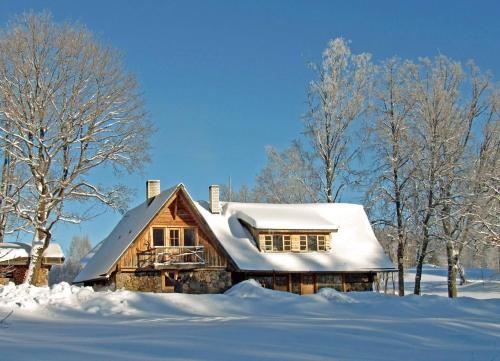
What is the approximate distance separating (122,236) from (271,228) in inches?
331

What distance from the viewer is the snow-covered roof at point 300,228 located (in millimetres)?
34844

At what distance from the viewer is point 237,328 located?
16.1 meters

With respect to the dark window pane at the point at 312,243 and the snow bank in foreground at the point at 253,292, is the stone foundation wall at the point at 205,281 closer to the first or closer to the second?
the snow bank in foreground at the point at 253,292

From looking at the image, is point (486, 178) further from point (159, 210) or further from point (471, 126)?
point (159, 210)

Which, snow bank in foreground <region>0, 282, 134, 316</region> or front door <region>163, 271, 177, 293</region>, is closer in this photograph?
snow bank in foreground <region>0, 282, 134, 316</region>

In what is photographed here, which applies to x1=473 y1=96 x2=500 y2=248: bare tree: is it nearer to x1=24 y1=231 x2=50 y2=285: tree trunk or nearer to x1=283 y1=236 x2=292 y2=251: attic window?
x1=283 y1=236 x2=292 y2=251: attic window

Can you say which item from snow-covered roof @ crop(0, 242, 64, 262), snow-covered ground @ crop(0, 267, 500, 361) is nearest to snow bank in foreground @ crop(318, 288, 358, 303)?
snow-covered ground @ crop(0, 267, 500, 361)

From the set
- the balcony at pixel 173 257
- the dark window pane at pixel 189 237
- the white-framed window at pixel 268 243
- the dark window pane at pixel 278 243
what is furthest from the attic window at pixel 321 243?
the dark window pane at pixel 189 237

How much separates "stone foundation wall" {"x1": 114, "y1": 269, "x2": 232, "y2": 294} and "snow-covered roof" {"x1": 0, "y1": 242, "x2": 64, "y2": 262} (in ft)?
22.5

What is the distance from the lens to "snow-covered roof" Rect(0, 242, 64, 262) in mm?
35656

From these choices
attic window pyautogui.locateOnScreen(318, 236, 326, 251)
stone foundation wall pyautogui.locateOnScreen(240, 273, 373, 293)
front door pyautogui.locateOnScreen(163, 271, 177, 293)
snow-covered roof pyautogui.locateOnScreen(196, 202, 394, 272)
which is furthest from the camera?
attic window pyautogui.locateOnScreen(318, 236, 326, 251)

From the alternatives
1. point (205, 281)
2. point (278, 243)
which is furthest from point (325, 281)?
point (205, 281)

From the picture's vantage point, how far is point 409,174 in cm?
3772

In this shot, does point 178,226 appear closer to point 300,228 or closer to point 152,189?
point 152,189
